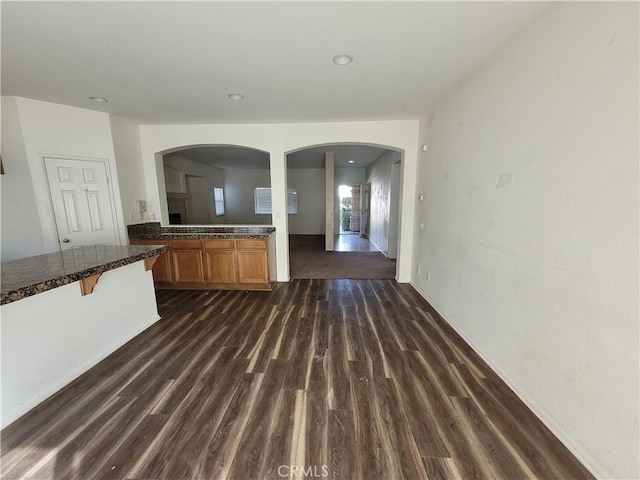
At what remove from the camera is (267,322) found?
9.32 ft

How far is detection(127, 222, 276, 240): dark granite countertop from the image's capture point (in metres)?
3.76

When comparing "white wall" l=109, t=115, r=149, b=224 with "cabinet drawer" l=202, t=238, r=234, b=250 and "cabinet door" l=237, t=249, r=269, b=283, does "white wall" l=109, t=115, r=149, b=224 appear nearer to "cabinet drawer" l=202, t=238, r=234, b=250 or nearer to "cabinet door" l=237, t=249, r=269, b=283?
"cabinet drawer" l=202, t=238, r=234, b=250

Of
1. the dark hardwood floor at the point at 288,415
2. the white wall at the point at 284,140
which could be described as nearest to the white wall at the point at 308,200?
the white wall at the point at 284,140

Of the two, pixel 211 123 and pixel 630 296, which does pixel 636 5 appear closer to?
pixel 630 296

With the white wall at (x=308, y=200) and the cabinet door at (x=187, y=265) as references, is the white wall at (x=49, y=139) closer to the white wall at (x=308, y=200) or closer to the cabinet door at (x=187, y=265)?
the cabinet door at (x=187, y=265)

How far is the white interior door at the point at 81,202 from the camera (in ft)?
10.1

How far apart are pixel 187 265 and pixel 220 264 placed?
0.51m

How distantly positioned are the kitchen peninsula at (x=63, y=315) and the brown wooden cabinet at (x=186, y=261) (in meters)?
1.11

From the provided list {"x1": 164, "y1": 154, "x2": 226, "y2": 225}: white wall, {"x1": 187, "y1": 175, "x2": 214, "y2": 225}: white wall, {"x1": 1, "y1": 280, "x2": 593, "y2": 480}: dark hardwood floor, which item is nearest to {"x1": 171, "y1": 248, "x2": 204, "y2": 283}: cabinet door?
{"x1": 1, "y1": 280, "x2": 593, "y2": 480}: dark hardwood floor

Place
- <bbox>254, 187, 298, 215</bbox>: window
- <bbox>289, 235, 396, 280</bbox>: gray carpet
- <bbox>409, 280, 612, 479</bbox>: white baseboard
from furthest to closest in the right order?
<bbox>254, 187, 298, 215</bbox>: window < <bbox>289, 235, 396, 280</bbox>: gray carpet < <bbox>409, 280, 612, 479</bbox>: white baseboard

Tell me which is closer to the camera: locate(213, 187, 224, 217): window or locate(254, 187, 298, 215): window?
locate(213, 187, 224, 217): window

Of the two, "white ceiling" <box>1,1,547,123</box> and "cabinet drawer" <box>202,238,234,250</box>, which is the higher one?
"white ceiling" <box>1,1,547,123</box>

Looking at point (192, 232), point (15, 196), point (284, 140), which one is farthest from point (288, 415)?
point (15, 196)

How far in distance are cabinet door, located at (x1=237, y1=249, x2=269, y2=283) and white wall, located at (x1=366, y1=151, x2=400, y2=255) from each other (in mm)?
3342
